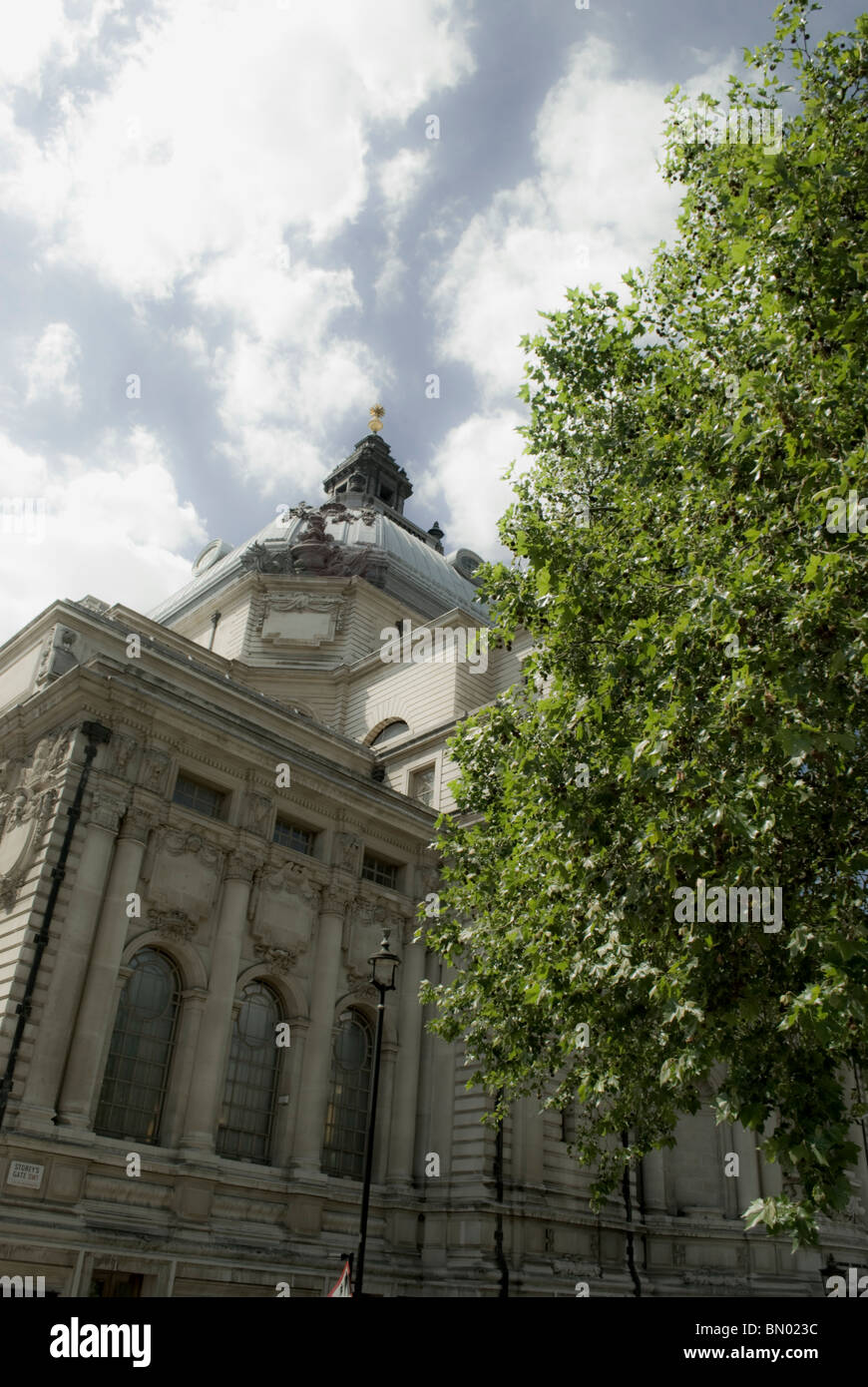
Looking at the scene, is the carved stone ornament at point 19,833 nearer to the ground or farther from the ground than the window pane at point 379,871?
nearer to the ground

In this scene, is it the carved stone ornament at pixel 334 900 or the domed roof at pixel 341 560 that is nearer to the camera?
the carved stone ornament at pixel 334 900

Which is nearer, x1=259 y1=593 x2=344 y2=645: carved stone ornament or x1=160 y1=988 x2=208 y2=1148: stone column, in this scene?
x1=160 y1=988 x2=208 y2=1148: stone column

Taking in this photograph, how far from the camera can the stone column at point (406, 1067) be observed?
2400 centimetres

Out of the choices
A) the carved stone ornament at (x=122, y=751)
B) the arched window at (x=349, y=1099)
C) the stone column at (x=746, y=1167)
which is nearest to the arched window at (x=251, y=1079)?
the arched window at (x=349, y=1099)

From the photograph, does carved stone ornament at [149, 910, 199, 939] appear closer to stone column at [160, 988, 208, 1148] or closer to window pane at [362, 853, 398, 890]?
stone column at [160, 988, 208, 1148]

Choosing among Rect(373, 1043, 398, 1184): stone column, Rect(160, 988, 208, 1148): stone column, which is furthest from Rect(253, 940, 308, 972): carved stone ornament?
Rect(373, 1043, 398, 1184): stone column

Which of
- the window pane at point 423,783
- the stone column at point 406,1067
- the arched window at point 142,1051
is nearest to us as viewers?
the arched window at point 142,1051

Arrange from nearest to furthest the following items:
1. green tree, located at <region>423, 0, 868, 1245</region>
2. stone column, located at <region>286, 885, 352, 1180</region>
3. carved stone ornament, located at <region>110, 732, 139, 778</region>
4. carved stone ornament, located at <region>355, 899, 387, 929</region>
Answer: green tree, located at <region>423, 0, 868, 1245</region> → carved stone ornament, located at <region>110, 732, 139, 778</region> → stone column, located at <region>286, 885, 352, 1180</region> → carved stone ornament, located at <region>355, 899, 387, 929</region>

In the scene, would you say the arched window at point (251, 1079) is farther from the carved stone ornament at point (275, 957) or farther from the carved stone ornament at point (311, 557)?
the carved stone ornament at point (311, 557)

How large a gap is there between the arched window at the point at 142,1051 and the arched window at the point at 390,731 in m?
16.8

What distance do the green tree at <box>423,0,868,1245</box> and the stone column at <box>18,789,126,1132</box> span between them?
8044mm

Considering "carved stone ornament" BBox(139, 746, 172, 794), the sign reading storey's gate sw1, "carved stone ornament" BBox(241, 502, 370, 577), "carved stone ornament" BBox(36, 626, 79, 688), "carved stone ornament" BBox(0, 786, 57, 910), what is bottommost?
the sign reading storey's gate sw1

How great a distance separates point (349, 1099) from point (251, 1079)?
3.09 metres

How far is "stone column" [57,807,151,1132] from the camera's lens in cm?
1825
